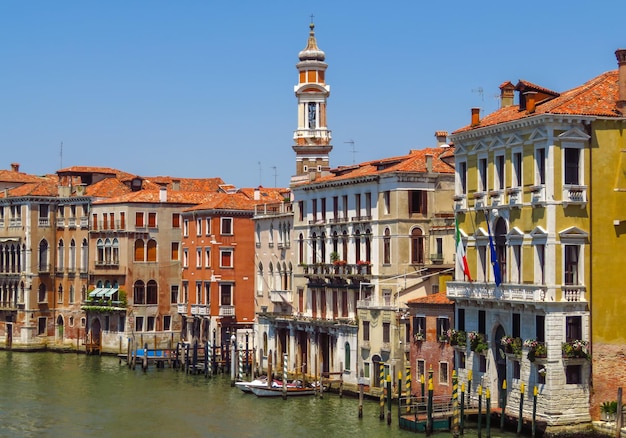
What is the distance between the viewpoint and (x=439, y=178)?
50.6m

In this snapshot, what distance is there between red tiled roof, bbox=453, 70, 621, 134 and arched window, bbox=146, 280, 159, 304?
34240mm

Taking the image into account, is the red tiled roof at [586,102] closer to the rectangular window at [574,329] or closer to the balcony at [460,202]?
the balcony at [460,202]

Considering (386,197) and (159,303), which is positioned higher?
(386,197)

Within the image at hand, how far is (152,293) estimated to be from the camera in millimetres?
71125

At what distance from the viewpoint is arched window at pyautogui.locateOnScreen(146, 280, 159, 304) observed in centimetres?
7100

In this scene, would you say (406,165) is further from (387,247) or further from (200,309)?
(200,309)

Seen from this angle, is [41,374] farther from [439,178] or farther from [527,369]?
[527,369]

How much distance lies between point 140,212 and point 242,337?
40.7ft

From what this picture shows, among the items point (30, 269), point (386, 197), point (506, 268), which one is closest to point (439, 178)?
point (386, 197)

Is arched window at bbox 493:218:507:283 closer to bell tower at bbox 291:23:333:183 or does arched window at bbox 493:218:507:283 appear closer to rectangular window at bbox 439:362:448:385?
rectangular window at bbox 439:362:448:385

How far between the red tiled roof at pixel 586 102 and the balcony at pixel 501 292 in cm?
516

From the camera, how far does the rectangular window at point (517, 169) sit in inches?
1523

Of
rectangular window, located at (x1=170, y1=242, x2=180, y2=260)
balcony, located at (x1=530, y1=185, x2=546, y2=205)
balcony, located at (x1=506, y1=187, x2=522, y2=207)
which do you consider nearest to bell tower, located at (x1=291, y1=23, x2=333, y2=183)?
rectangular window, located at (x1=170, y1=242, x2=180, y2=260)

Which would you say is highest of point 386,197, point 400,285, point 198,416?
point 386,197
